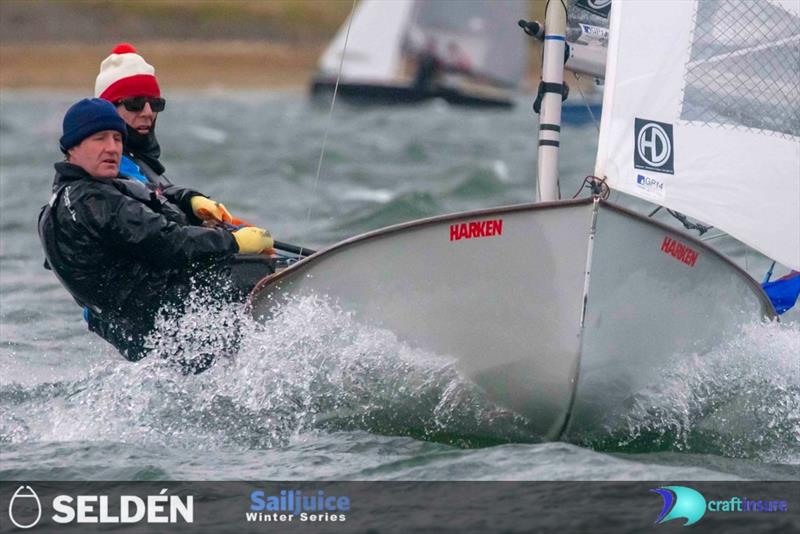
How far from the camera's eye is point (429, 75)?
3019cm

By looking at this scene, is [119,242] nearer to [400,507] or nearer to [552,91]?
[400,507]

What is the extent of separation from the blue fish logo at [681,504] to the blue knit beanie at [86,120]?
2.34 meters

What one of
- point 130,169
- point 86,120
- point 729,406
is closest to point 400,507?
point 729,406

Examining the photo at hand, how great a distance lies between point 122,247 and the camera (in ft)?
16.4

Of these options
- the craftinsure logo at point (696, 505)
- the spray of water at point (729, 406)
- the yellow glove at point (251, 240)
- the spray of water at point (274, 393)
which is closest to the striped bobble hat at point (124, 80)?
the yellow glove at point (251, 240)

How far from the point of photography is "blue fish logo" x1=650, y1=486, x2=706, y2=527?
418 cm

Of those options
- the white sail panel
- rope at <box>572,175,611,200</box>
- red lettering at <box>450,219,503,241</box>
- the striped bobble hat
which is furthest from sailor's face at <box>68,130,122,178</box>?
the white sail panel

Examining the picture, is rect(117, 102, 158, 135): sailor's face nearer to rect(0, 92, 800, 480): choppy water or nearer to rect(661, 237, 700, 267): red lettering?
rect(0, 92, 800, 480): choppy water

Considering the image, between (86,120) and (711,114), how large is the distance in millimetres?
2254

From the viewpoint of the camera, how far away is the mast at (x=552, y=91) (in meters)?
5.13

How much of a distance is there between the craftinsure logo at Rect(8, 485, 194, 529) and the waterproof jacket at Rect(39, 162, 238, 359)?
908 millimetres

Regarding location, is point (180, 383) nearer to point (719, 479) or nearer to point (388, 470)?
point (388, 470)

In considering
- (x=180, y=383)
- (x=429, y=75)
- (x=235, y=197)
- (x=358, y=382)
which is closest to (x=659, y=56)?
(x=358, y=382)

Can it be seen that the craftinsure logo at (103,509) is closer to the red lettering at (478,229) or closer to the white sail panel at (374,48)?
the red lettering at (478,229)
